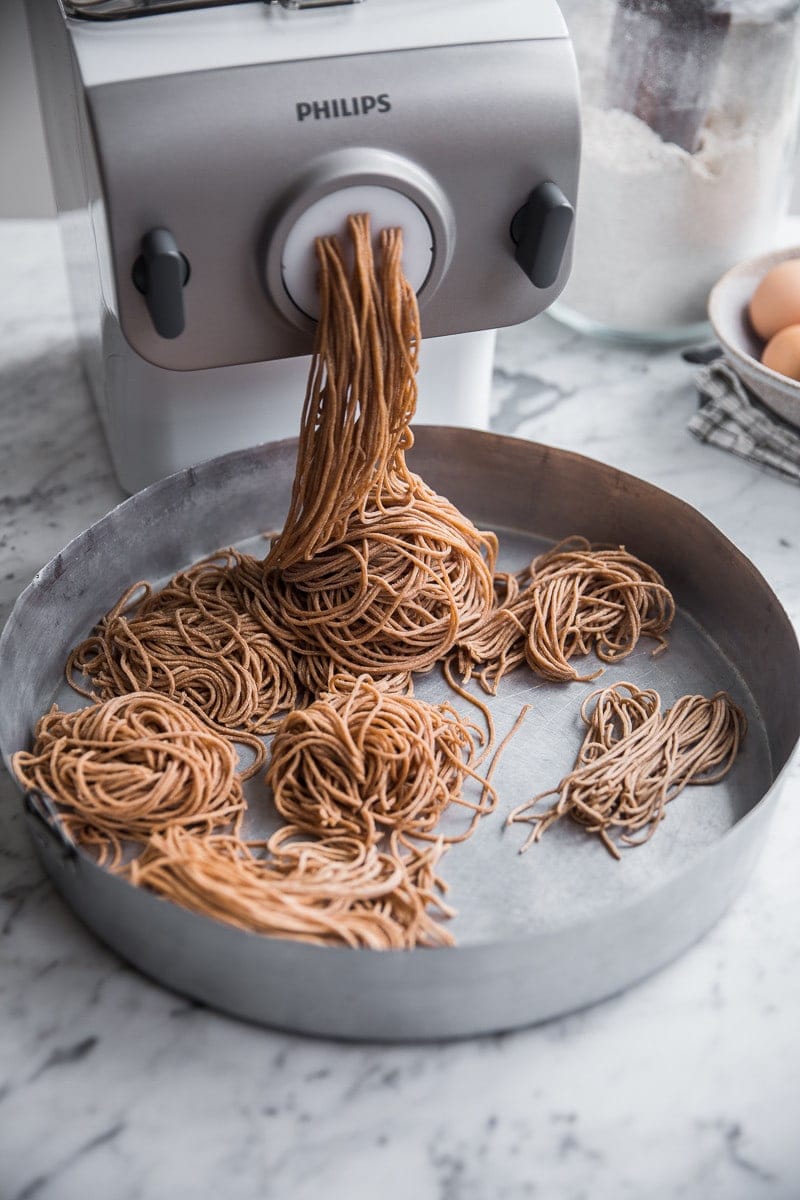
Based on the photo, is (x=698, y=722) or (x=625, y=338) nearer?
(x=698, y=722)

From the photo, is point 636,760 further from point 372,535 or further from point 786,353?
point 786,353

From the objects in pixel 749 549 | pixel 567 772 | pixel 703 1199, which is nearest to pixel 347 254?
pixel 567 772

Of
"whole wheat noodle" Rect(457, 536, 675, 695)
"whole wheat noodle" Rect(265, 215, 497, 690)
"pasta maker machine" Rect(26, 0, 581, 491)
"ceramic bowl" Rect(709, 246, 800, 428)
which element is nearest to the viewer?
"pasta maker machine" Rect(26, 0, 581, 491)

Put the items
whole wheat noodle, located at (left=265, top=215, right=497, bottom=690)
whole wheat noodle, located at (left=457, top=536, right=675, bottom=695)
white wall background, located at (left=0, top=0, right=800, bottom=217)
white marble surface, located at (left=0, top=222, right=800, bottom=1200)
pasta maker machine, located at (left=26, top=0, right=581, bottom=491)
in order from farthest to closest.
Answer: white wall background, located at (left=0, top=0, right=800, bottom=217) < whole wheat noodle, located at (left=457, top=536, right=675, bottom=695) < whole wheat noodle, located at (left=265, top=215, right=497, bottom=690) < pasta maker machine, located at (left=26, top=0, right=581, bottom=491) < white marble surface, located at (left=0, top=222, right=800, bottom=1200)

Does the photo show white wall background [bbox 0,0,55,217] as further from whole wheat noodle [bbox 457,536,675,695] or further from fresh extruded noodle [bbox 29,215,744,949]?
whole wheat noodle [bbox 457,536,675,695]

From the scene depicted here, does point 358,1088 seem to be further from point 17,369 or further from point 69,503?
point 17,369

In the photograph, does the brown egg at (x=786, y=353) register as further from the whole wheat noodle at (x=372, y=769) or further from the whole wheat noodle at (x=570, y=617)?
the whole wheat noodle at (x=372, y=769)

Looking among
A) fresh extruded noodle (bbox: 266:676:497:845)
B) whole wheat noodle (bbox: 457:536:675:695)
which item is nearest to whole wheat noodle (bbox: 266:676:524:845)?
fresh extruded noodle (bbox: 266:676:497:845)
